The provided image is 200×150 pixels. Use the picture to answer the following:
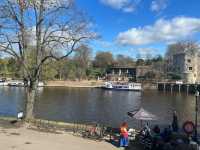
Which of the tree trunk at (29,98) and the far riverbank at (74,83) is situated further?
the far riverbank at (74,83)

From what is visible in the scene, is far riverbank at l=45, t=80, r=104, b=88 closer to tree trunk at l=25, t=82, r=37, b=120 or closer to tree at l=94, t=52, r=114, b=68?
tree at l=94, t=52, r=114, b=68

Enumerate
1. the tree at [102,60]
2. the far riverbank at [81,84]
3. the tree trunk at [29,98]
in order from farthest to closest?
the tree at [102,60], the far riverbank at [81,84], the tree trunk at [29,98]

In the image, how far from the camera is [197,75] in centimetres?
15688

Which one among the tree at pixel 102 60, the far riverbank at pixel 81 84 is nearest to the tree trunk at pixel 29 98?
the far riverbank at pixel 81 84

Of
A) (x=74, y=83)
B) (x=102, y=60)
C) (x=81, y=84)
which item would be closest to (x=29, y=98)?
(x=74, y=83)

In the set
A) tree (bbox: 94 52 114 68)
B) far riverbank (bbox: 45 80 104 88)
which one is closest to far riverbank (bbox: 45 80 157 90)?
far riverbank (bbox: 45 80 104 88)

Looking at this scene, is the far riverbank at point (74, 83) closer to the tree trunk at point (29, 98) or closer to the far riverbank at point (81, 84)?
the far riverbank at point (81, 84)

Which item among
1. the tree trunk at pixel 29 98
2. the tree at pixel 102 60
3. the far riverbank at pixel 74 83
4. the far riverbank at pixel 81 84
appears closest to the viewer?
the tree trunk at pixel 29 98

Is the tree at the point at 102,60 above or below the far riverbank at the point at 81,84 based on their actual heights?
above

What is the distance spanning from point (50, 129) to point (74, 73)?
4875 inches

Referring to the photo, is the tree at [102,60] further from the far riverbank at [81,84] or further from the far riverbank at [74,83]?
the far riverbank at [74,83]

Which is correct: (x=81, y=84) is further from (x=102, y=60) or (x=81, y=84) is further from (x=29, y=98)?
(x=29, y=98)

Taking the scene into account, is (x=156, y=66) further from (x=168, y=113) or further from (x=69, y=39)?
(x=69, y=39)

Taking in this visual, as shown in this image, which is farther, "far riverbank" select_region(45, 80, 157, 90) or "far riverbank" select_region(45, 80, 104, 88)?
"far riverbank" select_region(45, 80, 157, 90)
